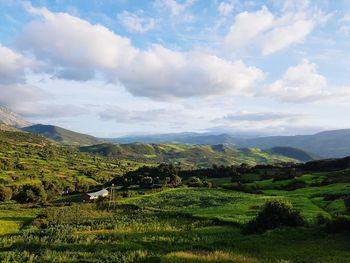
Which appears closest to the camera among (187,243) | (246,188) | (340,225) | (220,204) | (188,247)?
(188,247)

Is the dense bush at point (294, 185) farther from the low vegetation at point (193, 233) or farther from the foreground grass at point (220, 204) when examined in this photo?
the low vegetation at point (193, 233)

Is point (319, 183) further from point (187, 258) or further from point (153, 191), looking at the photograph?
point (187, 258)

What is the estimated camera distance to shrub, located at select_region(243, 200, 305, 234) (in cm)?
4634

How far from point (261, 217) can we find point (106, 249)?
1995 cm

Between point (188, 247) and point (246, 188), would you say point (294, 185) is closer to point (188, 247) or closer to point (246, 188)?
point (246, 188)

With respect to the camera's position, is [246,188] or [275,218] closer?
[275,218]

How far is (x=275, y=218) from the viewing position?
46625 mm

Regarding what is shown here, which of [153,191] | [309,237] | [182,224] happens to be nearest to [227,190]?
[153,191]

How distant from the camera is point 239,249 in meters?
36.7

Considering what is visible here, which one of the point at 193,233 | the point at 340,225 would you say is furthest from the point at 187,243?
the point at 340,225

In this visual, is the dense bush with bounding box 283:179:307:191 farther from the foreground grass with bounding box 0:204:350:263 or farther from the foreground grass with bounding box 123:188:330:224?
the foreground grass with bounding box 0:204:350:263

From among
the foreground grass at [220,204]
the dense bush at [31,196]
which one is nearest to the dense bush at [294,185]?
the foreground grass at [220,204]

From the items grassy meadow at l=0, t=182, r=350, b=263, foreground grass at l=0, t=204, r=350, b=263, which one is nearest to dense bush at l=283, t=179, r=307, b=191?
grassy meadow at l=0, t=182, r=350, b=263

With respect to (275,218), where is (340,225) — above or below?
above
